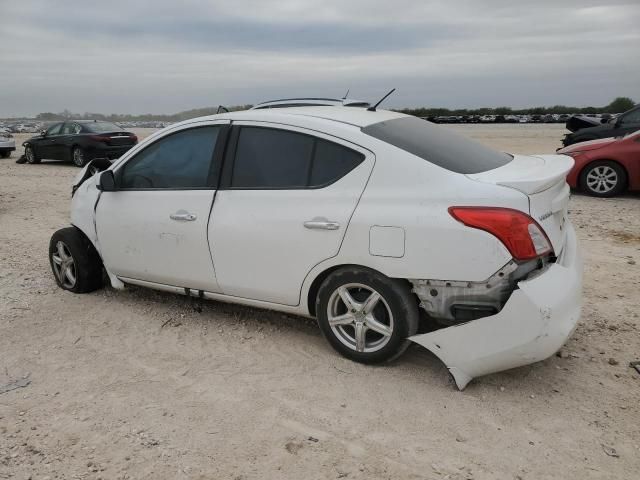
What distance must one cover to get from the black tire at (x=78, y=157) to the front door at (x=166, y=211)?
13601 millimetres

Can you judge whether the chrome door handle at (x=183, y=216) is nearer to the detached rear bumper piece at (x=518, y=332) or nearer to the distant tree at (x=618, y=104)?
the detached rear bumper piece at (x=518, y=332)

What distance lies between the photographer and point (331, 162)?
370 centimetres

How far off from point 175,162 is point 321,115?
1215mm

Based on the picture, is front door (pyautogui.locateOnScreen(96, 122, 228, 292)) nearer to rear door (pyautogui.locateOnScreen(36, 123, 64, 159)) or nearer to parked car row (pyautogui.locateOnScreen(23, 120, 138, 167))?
parked car row (pyautogui.locateOnScreen(23, 120, 138, 167))

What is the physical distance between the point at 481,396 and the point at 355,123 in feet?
6.18

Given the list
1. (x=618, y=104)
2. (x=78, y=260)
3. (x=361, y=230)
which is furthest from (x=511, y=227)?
(x=618, y=104)

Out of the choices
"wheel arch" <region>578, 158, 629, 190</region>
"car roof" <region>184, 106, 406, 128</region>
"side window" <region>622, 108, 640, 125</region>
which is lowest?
"wheel arch" <region>578, 158, 629, 190</region>

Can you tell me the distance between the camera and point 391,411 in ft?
10.6

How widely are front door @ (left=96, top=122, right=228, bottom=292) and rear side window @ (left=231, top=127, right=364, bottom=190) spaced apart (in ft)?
0.75

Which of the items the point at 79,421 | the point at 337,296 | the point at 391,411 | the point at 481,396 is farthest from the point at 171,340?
the point at 481,396

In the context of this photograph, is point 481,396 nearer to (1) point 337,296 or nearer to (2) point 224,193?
(1) point 337,296

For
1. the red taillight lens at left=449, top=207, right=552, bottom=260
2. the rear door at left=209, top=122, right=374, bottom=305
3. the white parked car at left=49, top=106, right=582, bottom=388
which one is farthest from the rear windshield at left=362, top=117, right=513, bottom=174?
the red taillight lens at left=449, top=207, right=552, bottom=260

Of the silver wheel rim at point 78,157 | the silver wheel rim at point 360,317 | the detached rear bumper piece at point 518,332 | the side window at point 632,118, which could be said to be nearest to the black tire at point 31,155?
the silver wheel rim at point 78,157

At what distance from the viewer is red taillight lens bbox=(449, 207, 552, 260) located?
3.10 m
